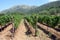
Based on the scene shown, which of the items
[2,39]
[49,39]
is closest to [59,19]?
[49,39]

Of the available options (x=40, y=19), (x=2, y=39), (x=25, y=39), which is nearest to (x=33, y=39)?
(x=25, y=39)

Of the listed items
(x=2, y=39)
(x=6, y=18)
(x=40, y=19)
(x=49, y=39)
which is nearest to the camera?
(x=2, y=39)

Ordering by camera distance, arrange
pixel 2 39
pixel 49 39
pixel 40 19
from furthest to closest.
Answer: pixel 40 19, pixel 49 39, pixel 2 39

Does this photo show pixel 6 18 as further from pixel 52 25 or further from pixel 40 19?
pixel 52 25

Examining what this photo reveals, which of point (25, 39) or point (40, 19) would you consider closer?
point (25, 39)

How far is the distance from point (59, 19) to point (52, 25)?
296cm

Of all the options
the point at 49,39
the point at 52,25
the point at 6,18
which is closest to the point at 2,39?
the point at 49,39

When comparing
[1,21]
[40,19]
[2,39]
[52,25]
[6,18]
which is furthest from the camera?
[40,19]

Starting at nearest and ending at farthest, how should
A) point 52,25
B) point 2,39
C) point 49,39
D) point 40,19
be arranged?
point 2,39 → point 49,39 → point 52,25 → point 40,19

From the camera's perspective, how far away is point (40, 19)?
64.5 m

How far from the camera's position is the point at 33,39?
2384cm

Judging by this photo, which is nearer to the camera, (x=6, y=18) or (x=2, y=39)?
(x=2, y=39)

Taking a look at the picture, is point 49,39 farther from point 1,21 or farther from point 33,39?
point 1,21

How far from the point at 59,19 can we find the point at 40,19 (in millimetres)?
19153
